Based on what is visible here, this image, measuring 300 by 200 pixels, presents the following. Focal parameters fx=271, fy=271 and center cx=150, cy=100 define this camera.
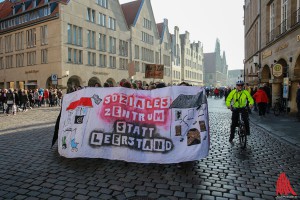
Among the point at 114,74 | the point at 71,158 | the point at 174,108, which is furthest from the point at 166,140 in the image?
the point at 114,74

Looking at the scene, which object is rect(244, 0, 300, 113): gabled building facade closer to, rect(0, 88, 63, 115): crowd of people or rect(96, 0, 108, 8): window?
rect(0, 88, 63, 115): crowd of people

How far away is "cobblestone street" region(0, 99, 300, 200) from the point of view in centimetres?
435

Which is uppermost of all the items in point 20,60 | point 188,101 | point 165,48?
point 165,48

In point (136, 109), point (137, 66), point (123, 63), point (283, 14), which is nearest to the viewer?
point (136, 109)

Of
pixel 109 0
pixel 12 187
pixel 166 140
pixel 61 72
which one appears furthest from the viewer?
pixel 109 0

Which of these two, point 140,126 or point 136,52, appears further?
point 136,52

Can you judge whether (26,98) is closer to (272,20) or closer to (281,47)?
(281,47)

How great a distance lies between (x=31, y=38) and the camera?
37.0m

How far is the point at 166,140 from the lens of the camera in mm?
5809

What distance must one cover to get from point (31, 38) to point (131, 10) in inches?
874

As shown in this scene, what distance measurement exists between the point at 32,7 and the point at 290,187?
41.6 metres

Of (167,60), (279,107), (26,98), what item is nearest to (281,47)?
(279,107)

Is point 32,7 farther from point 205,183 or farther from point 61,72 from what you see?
point 205,183

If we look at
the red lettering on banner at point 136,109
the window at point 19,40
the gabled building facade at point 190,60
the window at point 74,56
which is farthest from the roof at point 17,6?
the gabled building facade at point 190,60
